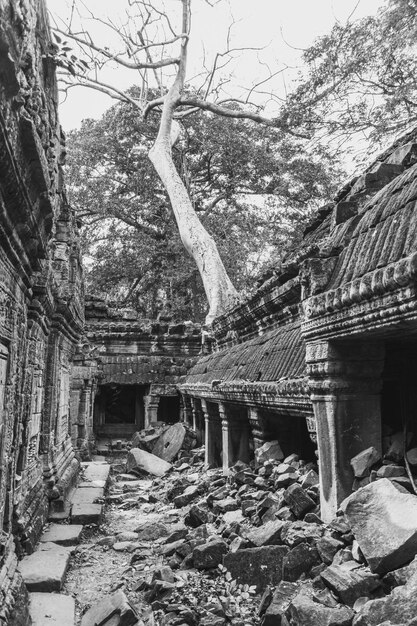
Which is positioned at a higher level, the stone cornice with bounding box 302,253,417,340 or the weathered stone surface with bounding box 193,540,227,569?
the stone cornice with bounding box 302,253,417,340

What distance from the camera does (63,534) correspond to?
5.27 meters

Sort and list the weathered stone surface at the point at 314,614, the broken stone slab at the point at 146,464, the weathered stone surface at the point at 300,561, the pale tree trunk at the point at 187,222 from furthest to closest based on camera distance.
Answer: the pale tree trunk at the point at 187,222 < the broken stone slab at the point at 146,464 < the weathered stone surface at the point at 300,561 < the weathered stone surface at the point at 314,614

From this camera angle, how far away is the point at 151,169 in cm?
2227

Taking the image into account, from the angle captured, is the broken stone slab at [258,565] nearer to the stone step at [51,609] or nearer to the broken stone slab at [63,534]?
the stone step at [51,609]

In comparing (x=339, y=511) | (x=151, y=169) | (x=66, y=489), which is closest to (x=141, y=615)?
(x=339, y=511)

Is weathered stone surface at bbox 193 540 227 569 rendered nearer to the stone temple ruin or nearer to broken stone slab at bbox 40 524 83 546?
the stone temple ruin

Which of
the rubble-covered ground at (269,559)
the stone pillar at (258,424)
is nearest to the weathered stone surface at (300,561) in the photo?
the rubble-covered ground at (269,559)

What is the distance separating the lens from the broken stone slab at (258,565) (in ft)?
10.4

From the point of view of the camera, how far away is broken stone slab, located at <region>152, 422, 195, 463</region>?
1032cm

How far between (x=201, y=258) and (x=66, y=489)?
1077 cm

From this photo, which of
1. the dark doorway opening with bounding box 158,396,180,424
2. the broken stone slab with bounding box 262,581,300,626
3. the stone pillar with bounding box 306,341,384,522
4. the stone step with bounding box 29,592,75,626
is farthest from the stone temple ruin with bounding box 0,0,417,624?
the dark doorway opening with bounding box 158,396,180,424

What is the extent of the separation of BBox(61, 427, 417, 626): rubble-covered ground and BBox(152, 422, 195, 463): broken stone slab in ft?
14.6

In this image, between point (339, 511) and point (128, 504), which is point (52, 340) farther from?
point (339, 511)

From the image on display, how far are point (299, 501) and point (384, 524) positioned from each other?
3.65 feet
